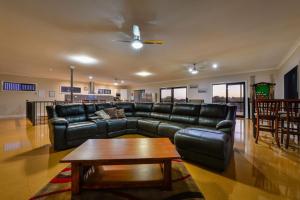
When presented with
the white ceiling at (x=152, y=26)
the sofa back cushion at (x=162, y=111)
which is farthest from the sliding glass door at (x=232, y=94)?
the sofa back cushion at (x=162, y=111)

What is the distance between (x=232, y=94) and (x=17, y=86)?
491 inches

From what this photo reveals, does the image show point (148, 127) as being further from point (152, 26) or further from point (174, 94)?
point (174, 94)

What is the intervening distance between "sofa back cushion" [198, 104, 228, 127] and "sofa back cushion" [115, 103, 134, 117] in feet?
8.03

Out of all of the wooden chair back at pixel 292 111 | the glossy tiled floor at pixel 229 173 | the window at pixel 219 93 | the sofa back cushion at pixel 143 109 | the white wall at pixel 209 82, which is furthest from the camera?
the window at pixel 219 93

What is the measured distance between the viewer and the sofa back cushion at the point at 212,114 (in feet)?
10.8

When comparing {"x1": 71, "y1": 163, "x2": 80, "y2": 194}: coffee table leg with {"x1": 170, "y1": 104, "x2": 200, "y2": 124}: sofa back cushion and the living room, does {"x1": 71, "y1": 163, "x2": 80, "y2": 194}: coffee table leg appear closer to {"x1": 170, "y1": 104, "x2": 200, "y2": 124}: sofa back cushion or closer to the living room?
the living room

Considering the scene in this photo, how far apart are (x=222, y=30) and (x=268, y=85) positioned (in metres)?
2.76

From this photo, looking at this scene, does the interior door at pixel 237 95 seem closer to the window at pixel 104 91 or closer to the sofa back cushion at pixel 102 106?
the sofa back cushion at pixel 102 106

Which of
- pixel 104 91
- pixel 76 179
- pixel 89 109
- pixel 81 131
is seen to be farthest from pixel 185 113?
pixel 104 91

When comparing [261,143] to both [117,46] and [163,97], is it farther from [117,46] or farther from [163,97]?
[163,97]

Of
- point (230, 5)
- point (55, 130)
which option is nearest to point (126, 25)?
point (230, 5)

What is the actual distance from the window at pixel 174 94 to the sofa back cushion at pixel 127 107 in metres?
6.32

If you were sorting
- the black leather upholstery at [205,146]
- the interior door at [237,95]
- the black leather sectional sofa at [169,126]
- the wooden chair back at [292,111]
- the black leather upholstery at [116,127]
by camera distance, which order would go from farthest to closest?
the interior door at [237,95], the black leather upholstery at [116,127], the wooden chair back at [292,111], the black leather sectional sofa at [169,126], the black leather upholstery at [205,146]

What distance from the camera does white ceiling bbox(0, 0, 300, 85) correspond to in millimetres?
2326
